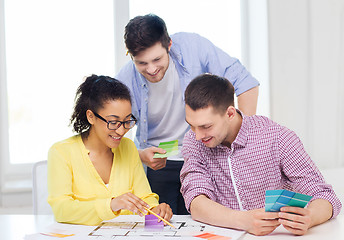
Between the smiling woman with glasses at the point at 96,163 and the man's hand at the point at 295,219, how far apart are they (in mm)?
414

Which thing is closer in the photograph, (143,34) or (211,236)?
(211,236)

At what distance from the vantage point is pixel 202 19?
11.6 ft

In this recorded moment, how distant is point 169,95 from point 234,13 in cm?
158

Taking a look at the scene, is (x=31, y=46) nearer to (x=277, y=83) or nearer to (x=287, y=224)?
(x=277, y=83)

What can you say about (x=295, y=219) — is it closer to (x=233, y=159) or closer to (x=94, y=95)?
A: (x=233, y=159)

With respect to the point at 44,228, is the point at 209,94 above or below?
above

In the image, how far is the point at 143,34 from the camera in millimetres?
2025

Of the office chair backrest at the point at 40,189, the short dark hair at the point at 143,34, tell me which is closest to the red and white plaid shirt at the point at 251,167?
the short dark hair at the point at 143,34

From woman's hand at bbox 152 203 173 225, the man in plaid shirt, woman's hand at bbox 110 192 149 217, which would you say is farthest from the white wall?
woman's hand at bbox 110 192 149 217

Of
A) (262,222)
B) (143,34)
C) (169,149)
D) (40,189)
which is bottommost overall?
(40,189)

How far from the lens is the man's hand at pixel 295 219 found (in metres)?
1.48

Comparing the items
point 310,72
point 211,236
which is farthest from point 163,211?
point 310,72

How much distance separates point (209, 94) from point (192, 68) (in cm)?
54

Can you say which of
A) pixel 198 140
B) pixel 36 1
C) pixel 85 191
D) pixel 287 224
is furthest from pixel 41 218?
pixel 36 1
